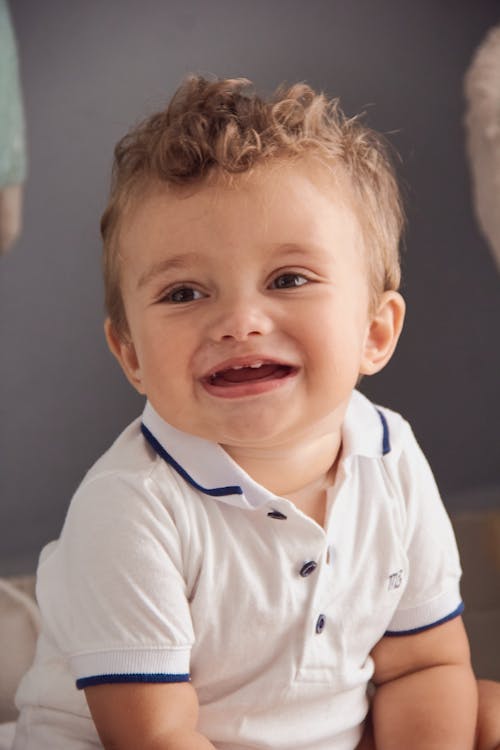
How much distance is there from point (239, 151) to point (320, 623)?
1.44 ft

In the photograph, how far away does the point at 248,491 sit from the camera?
1.01 meters

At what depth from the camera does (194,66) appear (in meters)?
1.49

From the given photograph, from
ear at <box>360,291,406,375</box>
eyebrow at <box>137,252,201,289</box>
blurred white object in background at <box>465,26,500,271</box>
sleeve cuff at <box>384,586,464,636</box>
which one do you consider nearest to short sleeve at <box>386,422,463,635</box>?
sleeve cuff at <box>384,586,464,636</box>

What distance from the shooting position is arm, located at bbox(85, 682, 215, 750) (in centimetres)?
94

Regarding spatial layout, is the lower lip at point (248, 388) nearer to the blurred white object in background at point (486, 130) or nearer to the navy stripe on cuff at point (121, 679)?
the navy stripe on cuff at point (121, 679)

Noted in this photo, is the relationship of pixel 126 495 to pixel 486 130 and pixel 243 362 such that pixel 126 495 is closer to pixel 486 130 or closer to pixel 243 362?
pixel 243 362

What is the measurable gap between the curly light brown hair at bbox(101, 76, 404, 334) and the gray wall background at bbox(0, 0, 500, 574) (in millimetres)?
420

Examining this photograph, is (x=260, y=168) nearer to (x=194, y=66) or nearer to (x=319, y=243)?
(x=319, y=243)

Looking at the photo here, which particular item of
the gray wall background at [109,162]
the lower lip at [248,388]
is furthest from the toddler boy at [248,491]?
the gray wall background at [109,162]

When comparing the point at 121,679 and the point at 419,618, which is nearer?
the point at 121,679

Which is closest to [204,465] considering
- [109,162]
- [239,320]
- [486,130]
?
[239,320]

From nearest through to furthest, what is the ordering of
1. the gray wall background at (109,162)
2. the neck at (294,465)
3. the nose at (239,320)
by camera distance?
the nose at (239,320), the neck at (294,465), the gray wall background at (109,162)

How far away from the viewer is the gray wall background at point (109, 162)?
147 cm

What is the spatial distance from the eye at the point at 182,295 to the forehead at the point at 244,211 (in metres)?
0.04
